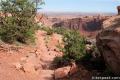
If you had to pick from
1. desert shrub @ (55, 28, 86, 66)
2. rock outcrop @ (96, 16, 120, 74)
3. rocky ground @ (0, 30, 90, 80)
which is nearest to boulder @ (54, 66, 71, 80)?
rocky ground @ (0, 30, 90, 80)

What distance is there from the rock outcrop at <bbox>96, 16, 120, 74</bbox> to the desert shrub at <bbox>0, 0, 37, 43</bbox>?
31.8ft

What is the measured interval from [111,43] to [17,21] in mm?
11833

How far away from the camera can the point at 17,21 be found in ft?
71.9

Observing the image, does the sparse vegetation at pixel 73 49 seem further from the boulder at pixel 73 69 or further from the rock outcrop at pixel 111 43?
the rock outcrop at pixel 111 43

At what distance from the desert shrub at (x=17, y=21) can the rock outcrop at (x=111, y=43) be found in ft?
31.8

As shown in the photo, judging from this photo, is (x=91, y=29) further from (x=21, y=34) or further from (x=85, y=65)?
(x=85, y=65)

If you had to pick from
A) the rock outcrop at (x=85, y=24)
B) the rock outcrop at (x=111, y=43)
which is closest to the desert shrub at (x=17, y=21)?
the rock outcrop at (x=111, y=43)

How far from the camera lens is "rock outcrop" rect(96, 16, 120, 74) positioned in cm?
1125

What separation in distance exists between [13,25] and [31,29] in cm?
198

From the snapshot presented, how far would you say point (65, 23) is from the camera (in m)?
68.1

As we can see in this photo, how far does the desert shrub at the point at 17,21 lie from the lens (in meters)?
20.8

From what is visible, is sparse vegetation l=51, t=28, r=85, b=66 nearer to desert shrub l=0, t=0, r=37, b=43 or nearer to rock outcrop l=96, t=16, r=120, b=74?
rock outcrop l=96, t=16, r=120, b=74

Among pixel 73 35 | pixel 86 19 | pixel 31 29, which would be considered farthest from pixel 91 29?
pixel 73 35

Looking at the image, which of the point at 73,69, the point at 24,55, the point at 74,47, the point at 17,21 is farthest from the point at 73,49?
the point at 17,21
